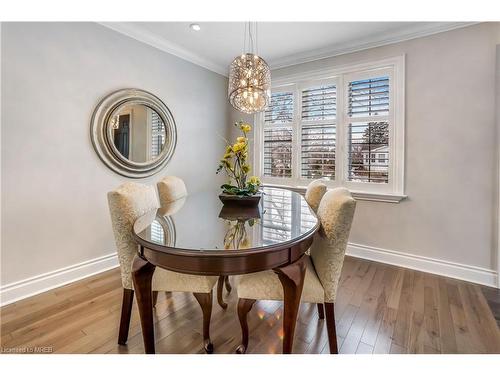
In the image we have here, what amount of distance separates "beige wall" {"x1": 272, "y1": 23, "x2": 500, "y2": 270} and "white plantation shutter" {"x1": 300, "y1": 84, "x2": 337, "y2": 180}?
27.0 inches

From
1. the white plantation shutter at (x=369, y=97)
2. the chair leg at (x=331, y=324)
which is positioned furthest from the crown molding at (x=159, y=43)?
the chair leg at (x=331, y=324)

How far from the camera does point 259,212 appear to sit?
70.9 inches

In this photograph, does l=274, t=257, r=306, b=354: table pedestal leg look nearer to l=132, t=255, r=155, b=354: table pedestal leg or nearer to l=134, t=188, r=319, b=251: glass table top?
l=134, t=188, r=319, b=251: glass table top

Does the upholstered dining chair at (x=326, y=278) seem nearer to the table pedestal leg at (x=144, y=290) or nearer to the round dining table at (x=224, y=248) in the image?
the round dining table at (x=224, y=248)

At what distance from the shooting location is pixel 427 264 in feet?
8.70

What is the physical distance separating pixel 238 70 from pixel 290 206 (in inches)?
49.0

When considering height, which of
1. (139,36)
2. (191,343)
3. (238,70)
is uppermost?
(139,36)

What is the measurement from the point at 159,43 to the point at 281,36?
1430mm

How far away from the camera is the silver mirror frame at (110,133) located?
8.16 ft

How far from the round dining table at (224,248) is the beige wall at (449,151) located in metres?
1.75

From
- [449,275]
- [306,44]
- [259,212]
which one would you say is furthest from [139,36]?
[449,275]

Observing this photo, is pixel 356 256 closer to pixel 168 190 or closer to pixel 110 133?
pixel 168 190

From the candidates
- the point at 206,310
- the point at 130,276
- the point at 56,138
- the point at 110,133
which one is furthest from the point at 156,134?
the point at 206,310
